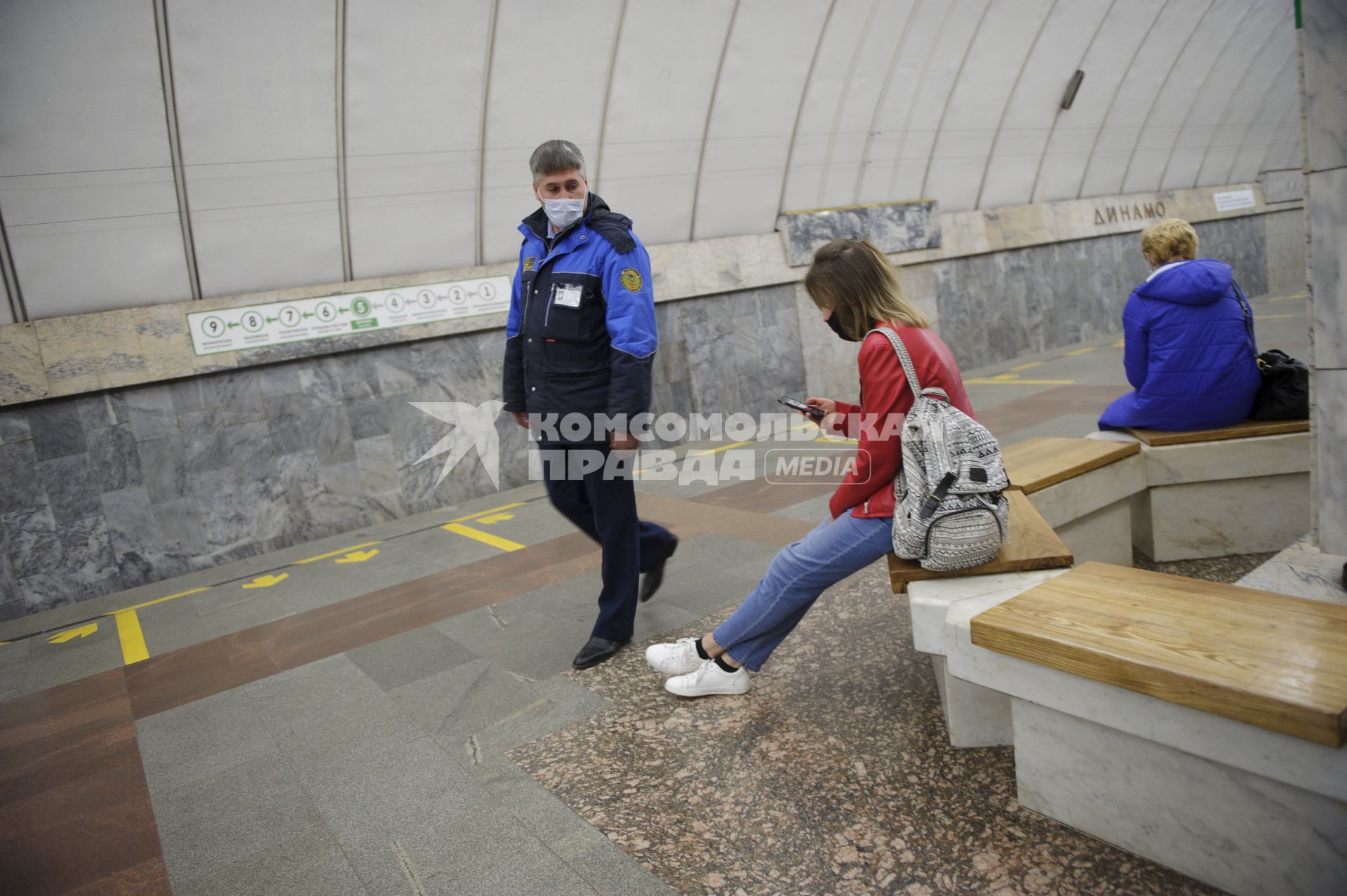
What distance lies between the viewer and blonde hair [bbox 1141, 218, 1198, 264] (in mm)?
4117

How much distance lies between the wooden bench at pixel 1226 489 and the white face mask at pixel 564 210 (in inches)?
115

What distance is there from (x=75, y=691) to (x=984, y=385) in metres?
10.1

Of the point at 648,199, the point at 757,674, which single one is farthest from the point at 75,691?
the point at 648,199

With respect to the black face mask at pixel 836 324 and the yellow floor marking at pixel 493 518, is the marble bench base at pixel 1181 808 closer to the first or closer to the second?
the black face mask at pixel 836 324

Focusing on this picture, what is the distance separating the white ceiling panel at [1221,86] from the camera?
15656 millimetres

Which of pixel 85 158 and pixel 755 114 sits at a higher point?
pixel 755 114

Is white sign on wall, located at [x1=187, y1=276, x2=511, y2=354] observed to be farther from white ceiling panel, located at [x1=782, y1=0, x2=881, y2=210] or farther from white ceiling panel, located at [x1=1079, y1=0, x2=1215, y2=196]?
white ceiling panel, located at [x1=1079, y1=0, x2=1215, y2=196]

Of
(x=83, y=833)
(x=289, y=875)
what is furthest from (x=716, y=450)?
(x=289, y=875)

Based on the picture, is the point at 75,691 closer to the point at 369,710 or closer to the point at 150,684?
the point at 150,684

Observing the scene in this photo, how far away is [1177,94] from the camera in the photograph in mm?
15641

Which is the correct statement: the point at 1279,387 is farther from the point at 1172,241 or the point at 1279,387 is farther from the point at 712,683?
the point at 712,683

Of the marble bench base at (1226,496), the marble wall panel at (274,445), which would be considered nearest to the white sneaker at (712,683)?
the marble bench base at (1226,496)

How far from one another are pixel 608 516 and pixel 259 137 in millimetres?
5469

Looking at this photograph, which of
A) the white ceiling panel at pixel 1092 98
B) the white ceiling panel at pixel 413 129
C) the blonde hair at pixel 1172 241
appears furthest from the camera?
the white ceiling panel at pixel 1092 98
